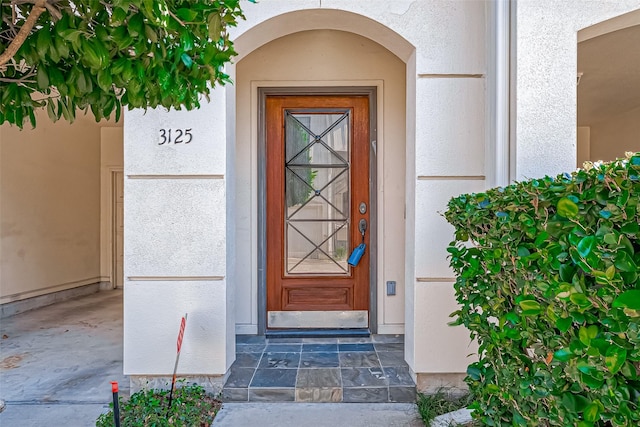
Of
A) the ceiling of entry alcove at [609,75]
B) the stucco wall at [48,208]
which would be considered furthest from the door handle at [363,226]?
the stucco wall at [48,208]

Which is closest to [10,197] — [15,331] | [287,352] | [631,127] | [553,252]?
[15,331]

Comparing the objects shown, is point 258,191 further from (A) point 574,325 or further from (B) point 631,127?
(B) point 631,127

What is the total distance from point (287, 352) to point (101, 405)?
4.11ft

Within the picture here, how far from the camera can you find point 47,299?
4.87 meters

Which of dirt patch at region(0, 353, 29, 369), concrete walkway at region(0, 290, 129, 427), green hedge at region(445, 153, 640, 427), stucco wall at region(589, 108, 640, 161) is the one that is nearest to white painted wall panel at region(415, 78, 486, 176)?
green hedge at region(445, 153, 640, 427)

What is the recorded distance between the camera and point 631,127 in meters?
4.91

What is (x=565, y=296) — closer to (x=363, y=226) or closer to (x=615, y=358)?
(x=615, y=358)

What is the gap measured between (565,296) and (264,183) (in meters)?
2.62

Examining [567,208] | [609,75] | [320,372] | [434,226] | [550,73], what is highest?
[609,75]

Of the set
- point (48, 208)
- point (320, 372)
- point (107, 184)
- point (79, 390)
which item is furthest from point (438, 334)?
point (107, 184)

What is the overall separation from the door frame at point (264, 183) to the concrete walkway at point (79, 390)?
1009mm

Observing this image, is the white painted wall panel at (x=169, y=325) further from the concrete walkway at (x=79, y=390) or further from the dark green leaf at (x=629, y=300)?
the dark green leaf at (x=629, y=300)

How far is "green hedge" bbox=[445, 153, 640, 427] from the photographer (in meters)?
0.81

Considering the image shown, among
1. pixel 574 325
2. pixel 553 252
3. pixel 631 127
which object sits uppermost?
pixel 631 127
